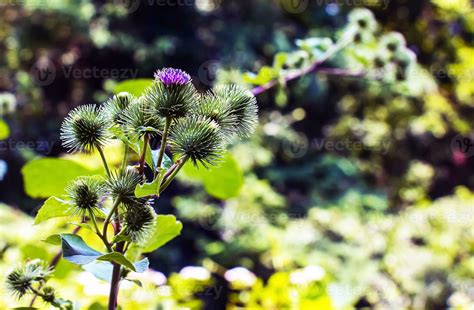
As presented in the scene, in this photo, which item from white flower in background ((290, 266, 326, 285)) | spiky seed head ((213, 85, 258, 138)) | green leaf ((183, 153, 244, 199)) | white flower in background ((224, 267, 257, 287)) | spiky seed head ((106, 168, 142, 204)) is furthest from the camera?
white flower in background ((224, 267, 257, 287))

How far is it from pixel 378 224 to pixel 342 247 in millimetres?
543

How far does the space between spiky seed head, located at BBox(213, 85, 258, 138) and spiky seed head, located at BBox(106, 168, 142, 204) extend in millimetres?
143

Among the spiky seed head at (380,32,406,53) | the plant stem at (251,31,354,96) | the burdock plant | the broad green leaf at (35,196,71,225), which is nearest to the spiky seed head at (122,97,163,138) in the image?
the burdock plant

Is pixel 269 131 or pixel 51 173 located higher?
pixel 51 173

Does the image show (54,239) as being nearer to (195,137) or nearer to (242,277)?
(195,137)

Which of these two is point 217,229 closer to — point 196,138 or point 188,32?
point 188,32

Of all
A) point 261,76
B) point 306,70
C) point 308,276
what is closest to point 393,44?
point 306,70

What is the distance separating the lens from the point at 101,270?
0.62m

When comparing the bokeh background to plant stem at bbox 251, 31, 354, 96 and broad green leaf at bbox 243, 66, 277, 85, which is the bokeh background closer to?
plant stem at bbox 251, 31, 354, 96

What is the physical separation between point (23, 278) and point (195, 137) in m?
0.25

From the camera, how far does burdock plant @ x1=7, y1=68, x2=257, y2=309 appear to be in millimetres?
501

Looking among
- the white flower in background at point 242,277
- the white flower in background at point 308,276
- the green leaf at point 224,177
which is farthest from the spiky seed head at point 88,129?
the white flower in background at point 242,277

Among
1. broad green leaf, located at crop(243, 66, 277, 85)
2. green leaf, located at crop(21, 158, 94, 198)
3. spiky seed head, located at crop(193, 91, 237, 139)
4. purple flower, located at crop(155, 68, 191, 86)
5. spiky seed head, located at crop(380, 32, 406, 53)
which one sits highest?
spiky seed head, located at crop(380, 32, 406, 53)

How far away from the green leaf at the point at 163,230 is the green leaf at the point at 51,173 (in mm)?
200
